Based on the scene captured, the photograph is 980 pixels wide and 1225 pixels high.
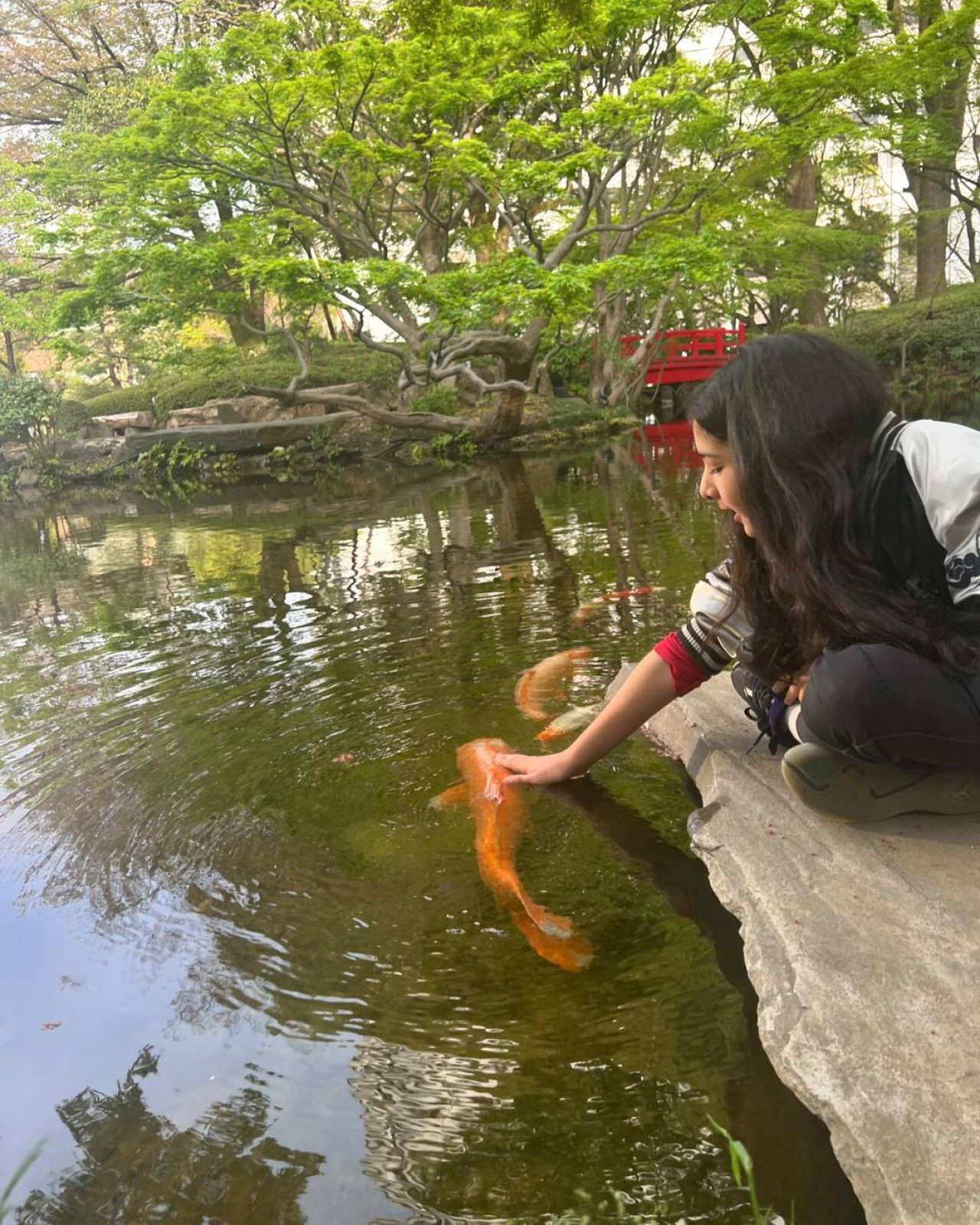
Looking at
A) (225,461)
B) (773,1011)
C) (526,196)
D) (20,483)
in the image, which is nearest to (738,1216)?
(773,1011)

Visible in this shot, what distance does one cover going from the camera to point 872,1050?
1.43 meters

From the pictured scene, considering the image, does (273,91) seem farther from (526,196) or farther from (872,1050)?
(872,1050)

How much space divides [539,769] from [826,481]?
4.21 ft

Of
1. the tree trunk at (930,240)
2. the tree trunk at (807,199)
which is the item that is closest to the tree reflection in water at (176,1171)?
the tree trunk at (807,199)

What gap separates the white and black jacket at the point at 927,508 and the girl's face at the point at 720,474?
0.25m

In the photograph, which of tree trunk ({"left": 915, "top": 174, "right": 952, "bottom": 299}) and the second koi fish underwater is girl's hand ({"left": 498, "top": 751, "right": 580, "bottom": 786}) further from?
tree trunk ({"left": 915, "top": 174, "right": 952, "bottom": 299})

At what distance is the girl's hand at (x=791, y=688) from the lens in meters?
2.28

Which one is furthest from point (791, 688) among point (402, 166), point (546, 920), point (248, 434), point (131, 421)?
point (131, 421)

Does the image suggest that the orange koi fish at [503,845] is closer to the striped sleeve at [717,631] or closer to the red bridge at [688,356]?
the striped sleeve at [717,631]

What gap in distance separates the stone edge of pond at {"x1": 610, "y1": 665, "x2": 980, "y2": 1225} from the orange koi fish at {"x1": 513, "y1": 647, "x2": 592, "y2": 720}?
3.69 feet

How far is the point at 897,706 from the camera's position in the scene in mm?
1872

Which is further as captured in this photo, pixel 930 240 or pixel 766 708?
pixel 930 240

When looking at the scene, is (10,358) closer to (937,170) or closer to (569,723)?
(937,170)

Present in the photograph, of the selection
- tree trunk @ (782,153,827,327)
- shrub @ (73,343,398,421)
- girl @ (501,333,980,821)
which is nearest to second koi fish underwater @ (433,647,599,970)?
girl @ (501,333,980,821)
